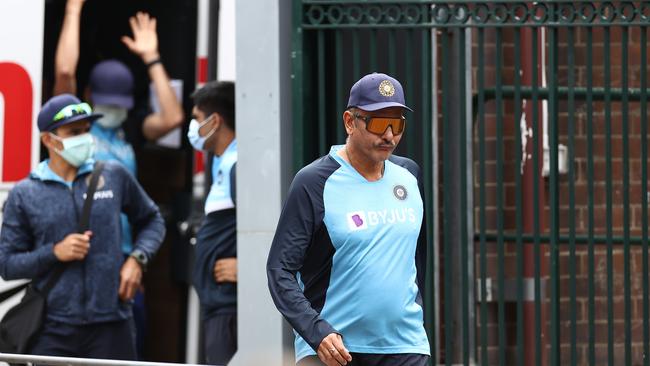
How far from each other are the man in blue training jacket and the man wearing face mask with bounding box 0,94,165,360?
2.12m

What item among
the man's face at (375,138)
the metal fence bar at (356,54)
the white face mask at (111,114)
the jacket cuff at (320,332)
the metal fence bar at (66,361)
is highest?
the metal fence bar at (356,54)

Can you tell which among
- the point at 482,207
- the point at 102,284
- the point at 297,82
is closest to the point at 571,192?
the point at 482,207

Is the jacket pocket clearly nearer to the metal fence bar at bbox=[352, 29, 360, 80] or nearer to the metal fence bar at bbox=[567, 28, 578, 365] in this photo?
the metal fence bar at bbox=[352, 29, 360, 80]

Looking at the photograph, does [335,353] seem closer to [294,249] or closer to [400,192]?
[294,249]

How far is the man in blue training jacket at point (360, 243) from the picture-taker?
229 inches

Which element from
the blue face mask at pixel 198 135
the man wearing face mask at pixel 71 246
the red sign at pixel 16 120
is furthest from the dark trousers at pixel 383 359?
the red sign at pixel 16 120

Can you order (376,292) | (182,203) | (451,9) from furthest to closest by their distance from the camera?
(182,203) → (451,9) → (376,292)

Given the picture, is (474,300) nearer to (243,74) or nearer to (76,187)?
(243,74)

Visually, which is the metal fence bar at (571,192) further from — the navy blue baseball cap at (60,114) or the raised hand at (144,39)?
the raised hand at (144,39)

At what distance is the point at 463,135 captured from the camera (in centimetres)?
749

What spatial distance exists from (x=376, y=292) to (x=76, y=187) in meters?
2.53

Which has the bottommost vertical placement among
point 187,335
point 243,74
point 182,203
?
point 187,335

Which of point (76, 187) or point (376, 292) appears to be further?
point (76, 187)

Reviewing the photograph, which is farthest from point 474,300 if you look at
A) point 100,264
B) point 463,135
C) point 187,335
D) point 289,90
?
point 187,335
